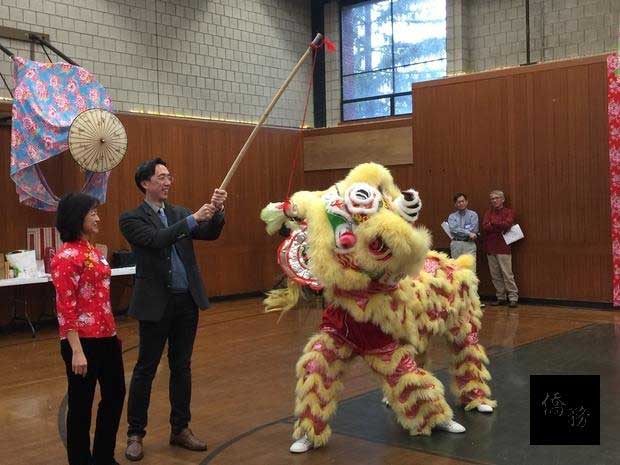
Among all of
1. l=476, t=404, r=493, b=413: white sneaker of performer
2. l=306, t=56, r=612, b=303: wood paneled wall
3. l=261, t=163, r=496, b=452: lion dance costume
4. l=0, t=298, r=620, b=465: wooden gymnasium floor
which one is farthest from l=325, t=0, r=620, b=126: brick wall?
l=261, t=163, r=496, b=452: lion dance costume

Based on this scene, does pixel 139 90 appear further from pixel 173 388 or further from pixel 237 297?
pixel 173 388

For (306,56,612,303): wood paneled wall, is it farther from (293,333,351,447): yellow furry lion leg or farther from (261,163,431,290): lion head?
(293,333,351,447): yellow furry lion leg

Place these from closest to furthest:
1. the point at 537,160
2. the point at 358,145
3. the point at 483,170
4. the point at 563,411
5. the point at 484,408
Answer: the point at 563,411, the point at 484,408, the point at 537,160, the point at 483,170, the point at 358,145

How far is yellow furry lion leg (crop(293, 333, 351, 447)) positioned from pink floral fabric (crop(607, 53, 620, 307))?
18.2ft

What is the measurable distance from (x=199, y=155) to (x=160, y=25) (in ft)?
6.02

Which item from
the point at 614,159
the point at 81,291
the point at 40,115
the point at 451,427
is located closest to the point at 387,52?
the point at 614,159

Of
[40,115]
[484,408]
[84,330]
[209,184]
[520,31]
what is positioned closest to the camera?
[84,330]

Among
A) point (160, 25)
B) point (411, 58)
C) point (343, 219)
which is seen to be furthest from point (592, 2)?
point (343, 219)

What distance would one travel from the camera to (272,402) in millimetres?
4930

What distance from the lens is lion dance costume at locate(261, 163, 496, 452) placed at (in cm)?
378

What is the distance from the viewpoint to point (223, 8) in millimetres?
10969

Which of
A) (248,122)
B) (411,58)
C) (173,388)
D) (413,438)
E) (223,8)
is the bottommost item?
(413,438)

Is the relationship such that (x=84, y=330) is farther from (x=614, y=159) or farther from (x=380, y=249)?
(x=614, y=159)

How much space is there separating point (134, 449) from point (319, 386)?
3.24 feet
